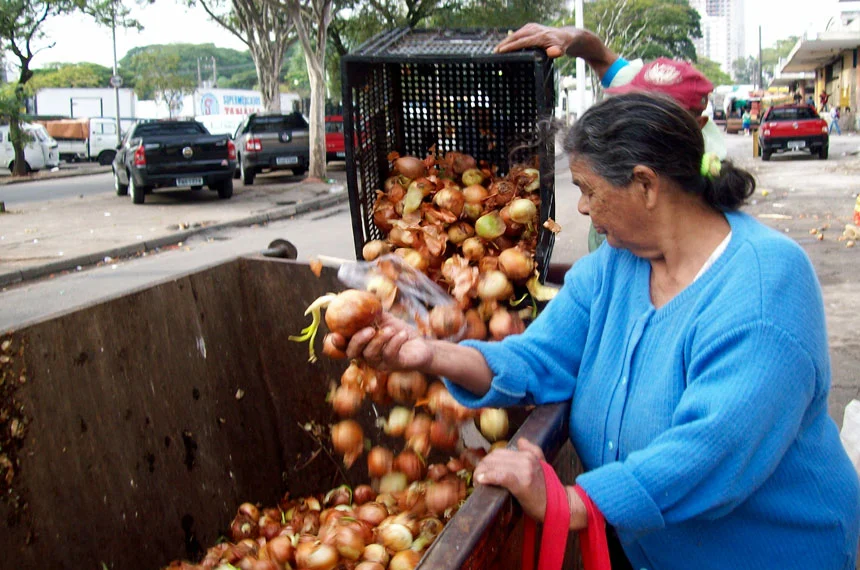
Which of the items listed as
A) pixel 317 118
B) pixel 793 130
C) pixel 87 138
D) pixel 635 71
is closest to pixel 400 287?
pixel 635 71

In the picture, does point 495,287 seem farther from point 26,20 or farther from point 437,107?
point 26,20

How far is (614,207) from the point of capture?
5.95ft

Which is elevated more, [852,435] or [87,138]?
[87,138]

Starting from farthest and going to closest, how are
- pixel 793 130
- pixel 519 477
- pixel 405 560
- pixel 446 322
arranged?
1. pixel 793 130
2. pixel 446 322
3. pixel 405 560
4. pixel 519 477

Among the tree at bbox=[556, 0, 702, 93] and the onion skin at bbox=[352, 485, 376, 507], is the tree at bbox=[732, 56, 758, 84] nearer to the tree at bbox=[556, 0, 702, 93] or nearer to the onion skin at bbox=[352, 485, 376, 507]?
→ the tree at bbox=[556, 0, 702, 93]

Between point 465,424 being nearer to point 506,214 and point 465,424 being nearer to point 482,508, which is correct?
Answer: point 506,214

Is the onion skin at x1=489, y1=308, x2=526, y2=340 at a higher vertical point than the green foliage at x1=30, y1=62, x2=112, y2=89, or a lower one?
lower

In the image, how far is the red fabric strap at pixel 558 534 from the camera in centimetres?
156

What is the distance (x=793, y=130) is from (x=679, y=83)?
76.5ft

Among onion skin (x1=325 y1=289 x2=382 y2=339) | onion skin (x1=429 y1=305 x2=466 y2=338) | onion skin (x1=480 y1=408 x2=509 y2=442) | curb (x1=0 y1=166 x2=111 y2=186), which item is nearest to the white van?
curb (x1=0 y1=166 x2=111 y2=186)

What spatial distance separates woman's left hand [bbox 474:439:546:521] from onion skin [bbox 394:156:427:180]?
1.78 metres

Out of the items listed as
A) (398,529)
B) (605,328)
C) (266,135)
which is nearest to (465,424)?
(398,529)

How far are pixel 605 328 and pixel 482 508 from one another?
67 cm

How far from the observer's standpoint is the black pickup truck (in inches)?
613
